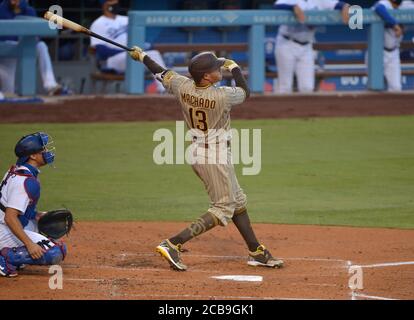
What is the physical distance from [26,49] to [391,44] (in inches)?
248

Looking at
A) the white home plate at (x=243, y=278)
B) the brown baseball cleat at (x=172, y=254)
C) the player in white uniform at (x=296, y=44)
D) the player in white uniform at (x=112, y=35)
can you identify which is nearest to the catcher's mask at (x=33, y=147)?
the brown baseball cleat at (x=172, y=254)

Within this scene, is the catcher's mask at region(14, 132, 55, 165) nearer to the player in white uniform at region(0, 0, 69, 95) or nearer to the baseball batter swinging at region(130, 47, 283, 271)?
the baseball batter swinging at region(130, 47, 283, 271)

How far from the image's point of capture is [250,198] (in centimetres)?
1034

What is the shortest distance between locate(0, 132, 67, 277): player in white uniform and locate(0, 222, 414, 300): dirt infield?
15 cm

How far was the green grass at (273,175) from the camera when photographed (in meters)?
9.62

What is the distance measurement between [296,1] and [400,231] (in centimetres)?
846

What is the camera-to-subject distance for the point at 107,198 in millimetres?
10289

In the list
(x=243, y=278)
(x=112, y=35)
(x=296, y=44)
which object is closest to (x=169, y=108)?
(x=112, y=35)

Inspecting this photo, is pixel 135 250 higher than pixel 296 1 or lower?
lower

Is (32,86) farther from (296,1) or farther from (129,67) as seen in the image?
(296,1)

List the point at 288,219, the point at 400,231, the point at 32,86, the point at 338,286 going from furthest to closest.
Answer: the point at 32,86 → the point at 288,219 → the point at 400,231 → the point at 338,286

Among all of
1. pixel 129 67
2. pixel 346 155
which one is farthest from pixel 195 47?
pixel 346 155

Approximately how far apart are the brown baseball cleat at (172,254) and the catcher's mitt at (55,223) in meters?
0.72

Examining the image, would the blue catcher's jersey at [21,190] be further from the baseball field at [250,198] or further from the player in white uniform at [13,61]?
the player in white uniform at [13,61]
